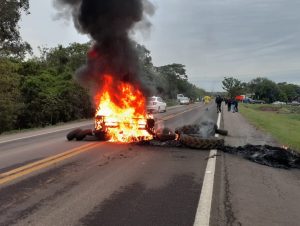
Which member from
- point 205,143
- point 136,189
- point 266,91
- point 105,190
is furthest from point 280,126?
point 266,91

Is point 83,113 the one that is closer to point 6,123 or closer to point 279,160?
point 6,123

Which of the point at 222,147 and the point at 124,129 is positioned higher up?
the point at 124,129

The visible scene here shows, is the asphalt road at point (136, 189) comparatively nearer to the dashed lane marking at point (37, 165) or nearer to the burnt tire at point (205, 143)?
the dashed lane marking at point (37, 165)

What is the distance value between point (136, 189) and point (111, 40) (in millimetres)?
9142

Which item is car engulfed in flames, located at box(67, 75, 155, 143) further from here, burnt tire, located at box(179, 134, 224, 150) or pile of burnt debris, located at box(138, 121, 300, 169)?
burnt tire, located at box(179, 134, 224, 150)

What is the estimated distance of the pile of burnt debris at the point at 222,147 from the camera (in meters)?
10.6

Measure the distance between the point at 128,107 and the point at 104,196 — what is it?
8.23 meters

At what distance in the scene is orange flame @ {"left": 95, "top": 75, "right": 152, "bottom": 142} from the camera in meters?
14.3

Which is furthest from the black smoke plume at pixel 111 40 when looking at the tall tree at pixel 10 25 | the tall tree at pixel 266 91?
the tall tree at pixel 266 91

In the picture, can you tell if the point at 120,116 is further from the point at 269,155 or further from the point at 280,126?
the point at 280,126

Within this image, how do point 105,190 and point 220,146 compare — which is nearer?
point 105,190

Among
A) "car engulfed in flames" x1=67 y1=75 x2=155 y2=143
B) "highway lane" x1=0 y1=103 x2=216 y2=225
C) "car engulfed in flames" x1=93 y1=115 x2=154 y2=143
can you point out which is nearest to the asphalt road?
"highway lane" x1=0 y1=103 x2=216 y2=225

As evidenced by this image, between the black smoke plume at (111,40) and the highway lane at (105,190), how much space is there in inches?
177

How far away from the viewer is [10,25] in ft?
108
